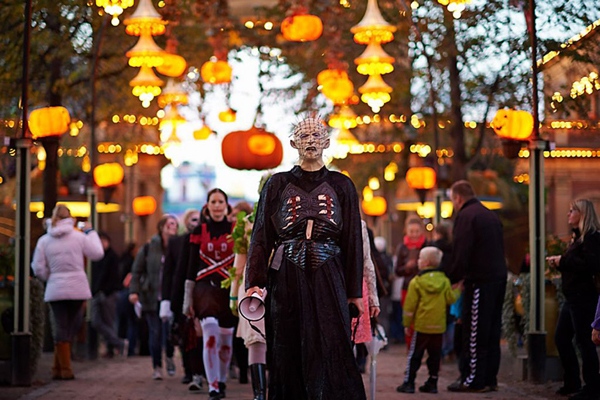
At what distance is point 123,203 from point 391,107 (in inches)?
1023

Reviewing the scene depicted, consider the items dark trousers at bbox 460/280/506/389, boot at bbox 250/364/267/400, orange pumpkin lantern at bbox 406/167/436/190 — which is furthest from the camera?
orange pumpkin lantern at bbox 406/167/436/190

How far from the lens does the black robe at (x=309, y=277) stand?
8.19 metres

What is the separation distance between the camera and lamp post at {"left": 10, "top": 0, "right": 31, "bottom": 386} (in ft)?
44.3

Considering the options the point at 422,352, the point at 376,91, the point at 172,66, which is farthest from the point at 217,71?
the point at 422,352

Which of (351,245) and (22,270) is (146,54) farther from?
(351,245)

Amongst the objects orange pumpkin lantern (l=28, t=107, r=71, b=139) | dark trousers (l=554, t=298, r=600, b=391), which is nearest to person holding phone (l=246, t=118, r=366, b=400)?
dark trousers (l=554, t=298, r=600, b=391)

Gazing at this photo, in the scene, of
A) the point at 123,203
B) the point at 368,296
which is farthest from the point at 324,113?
the point at 123,203

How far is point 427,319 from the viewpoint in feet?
43.3

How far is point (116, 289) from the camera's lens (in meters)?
19.4

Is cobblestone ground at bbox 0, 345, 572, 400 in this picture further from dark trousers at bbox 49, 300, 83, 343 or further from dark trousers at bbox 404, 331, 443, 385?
dark trousers at bbox 49, 300, 83, 343

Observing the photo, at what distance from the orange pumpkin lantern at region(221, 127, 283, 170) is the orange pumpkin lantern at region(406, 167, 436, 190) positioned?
2.87 meters

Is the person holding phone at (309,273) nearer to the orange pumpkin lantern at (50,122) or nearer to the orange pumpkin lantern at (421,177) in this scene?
the orange pumpkin lantern at (50,122)

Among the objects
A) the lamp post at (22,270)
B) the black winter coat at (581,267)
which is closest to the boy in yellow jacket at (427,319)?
the black winter coat at (581,267)

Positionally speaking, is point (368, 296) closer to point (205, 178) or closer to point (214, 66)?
point (214, 66)
